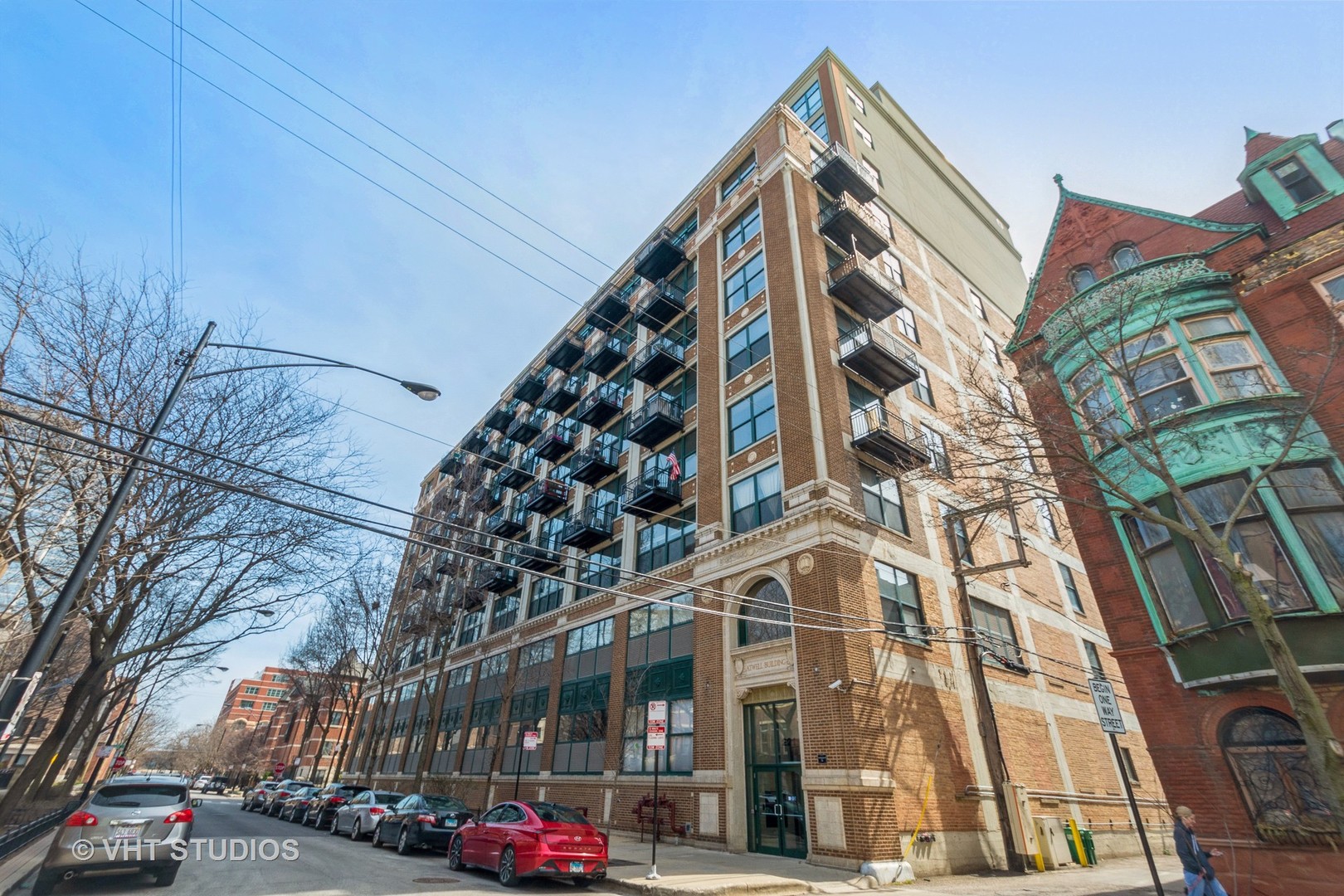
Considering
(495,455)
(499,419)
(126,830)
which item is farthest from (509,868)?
(499,419)

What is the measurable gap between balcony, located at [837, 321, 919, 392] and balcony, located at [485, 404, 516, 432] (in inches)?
1025

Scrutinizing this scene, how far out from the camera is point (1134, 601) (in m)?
13.5

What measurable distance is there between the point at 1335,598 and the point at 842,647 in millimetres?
8716

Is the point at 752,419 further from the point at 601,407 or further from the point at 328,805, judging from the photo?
the point at 328,805

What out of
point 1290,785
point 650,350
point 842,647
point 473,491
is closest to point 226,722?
point 473,491

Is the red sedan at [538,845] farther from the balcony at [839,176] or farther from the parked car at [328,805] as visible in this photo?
the balcony at [839,176]

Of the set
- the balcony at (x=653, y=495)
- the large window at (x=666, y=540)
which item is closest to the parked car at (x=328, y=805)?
the large window at (x=666, y=540)

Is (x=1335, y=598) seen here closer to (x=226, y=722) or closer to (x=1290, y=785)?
(x=1290, y=785)

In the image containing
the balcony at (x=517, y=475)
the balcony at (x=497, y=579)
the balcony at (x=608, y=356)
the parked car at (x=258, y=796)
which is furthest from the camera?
the balcony at (x=517, y=475)

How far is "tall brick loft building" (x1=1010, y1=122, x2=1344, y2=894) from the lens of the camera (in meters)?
10.2

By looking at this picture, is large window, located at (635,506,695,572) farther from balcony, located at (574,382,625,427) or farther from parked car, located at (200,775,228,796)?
parked car, located at (200,775,228,796)

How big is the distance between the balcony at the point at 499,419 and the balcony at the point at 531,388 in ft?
5.25

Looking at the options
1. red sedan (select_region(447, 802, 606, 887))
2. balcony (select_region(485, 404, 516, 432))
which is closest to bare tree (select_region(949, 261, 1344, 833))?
red sedan (select_region(447, 802, 606, 887))

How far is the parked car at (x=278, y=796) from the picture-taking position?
30.4 metres
